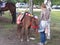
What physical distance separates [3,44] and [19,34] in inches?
57.9

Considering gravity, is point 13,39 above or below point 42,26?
below

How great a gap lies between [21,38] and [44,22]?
238 cm

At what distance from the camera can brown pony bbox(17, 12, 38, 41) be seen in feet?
33.5

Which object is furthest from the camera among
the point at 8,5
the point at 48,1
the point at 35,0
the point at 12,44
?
the point at 8,5

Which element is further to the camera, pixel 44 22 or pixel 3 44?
pixel 3 44

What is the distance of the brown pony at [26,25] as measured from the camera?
33.5 feet

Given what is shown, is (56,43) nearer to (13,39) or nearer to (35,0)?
(13,39)

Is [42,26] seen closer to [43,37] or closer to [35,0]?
[43,37]

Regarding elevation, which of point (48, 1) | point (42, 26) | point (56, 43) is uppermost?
point (48, 1)

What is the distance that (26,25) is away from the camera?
424 inches

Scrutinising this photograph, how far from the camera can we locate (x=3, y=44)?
10.5 metres

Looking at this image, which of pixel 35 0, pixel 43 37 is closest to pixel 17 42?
pixel 43 37

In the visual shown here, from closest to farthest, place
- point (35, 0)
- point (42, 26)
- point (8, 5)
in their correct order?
point (42, 26) < point (35, 0) < point (8, 5)

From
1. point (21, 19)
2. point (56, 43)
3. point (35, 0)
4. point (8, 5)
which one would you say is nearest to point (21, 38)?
point (21, 19)
